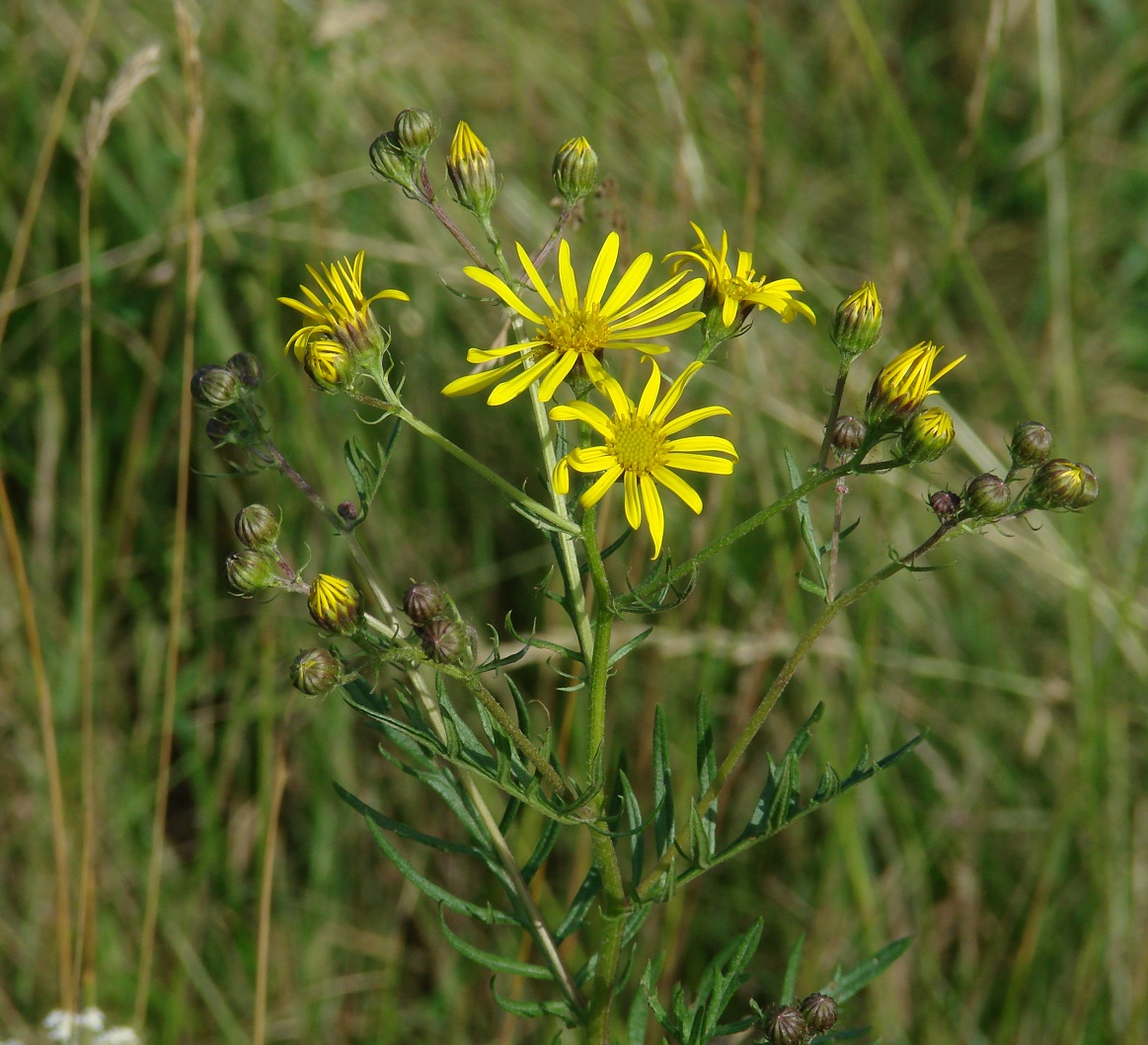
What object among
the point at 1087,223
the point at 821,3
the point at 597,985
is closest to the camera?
the point at 597,985

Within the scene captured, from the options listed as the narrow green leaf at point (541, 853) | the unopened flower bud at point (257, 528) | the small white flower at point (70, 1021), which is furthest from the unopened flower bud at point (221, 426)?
the small white flower at point (70, 1021)

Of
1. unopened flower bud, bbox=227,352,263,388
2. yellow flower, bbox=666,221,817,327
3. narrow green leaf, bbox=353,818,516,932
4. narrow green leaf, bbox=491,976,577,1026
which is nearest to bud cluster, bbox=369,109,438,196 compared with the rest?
unopened flower bud, bbox=227,352,263,388

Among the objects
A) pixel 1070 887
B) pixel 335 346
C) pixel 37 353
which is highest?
pixel 37 353

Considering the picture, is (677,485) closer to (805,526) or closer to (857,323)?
(805,526)

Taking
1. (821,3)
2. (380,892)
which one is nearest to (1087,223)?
(821,3)

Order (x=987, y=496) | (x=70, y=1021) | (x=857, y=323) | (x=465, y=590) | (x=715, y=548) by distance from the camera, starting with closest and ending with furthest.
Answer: (x=715, y=548) < (x=987, y=496) < (x=857, y=323) < (x=70, y=1021) < (x=465, y=590)

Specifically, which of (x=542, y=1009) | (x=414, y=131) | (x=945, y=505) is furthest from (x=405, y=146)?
(x=542, y=1009)

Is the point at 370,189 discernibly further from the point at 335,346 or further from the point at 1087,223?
the point at 1087,223
